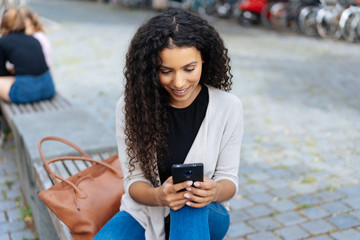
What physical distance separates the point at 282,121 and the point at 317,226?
2.66 m

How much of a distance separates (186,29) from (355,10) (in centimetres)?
1059

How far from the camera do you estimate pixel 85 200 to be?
2.48 meters

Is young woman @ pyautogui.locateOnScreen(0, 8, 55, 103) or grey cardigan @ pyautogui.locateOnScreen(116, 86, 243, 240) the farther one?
young woman @ pyautogui.locateOnScreen(0, 8, 55, 103)

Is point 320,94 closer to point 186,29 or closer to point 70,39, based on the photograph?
point 186,29

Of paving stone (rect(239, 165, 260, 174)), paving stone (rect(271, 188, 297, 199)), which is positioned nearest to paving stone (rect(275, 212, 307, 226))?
paving stone (rect(271, 188, 297, 199))

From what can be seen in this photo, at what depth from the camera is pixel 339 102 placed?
22.2ft

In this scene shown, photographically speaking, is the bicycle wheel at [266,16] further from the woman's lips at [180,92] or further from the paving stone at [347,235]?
the woman's lips at [180,92]

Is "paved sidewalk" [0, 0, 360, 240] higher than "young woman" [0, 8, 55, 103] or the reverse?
the reverse

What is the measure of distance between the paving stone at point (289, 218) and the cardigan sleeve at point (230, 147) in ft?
4.84

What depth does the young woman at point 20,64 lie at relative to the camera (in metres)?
4.98

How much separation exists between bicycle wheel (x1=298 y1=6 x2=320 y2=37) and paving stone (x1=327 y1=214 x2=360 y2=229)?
9.80 metres

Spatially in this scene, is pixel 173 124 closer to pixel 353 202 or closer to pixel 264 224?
pixel 264 224

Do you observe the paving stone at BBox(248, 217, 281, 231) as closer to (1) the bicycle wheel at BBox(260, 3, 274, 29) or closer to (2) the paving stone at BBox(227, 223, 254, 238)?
(2) the paving stone at BBox(227, 223, 254, 238)

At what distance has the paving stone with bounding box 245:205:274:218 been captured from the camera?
12.2 feet
